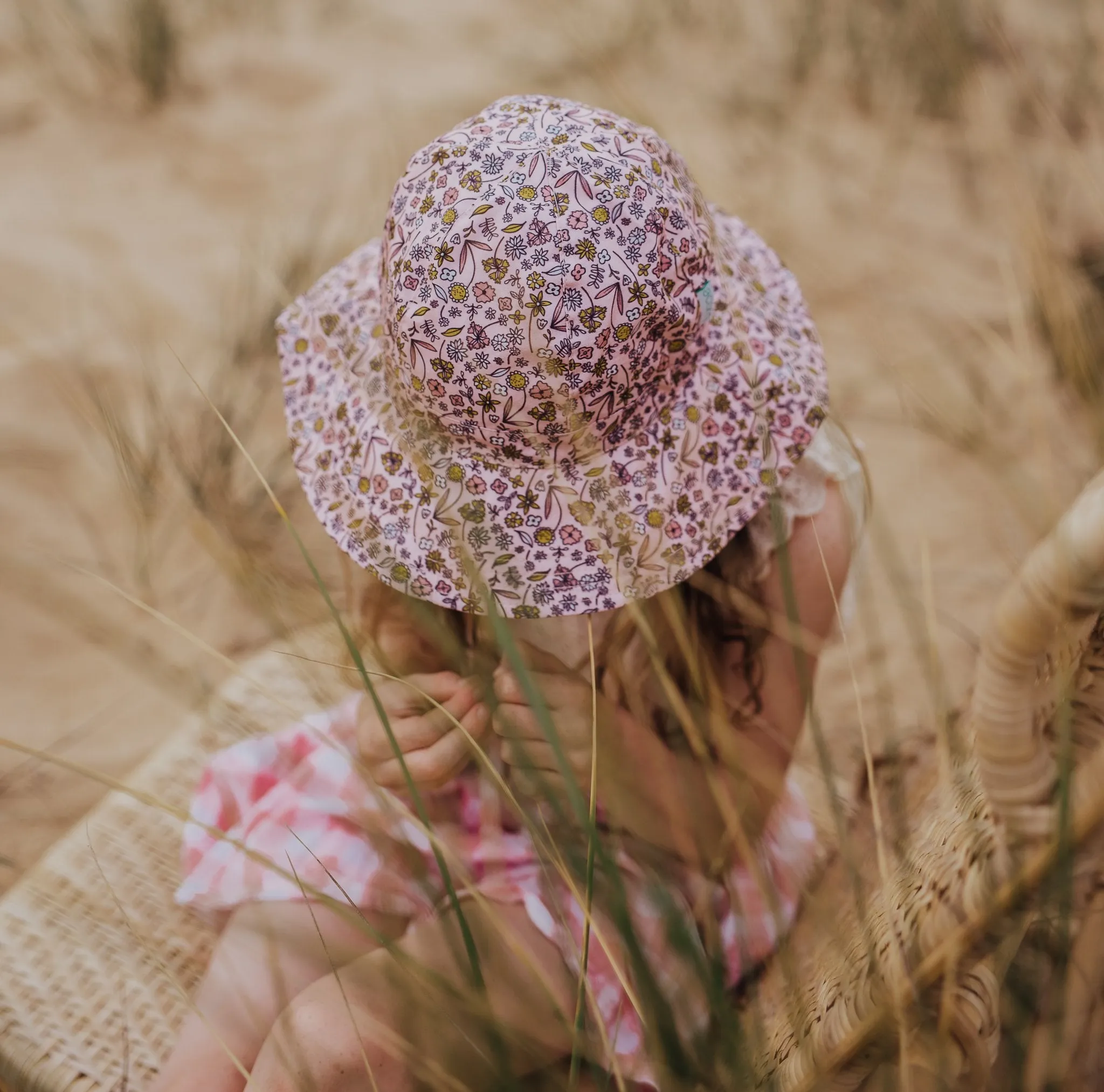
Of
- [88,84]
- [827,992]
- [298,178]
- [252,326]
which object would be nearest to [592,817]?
[827,992]

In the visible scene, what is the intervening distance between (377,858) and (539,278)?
0.61 metres

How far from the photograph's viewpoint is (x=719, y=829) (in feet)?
3.22

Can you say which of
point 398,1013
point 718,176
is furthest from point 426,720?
point 718,176

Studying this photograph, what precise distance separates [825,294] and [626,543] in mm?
1590

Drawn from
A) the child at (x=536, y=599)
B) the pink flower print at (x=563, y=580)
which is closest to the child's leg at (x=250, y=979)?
the child at (x=536, y=599)

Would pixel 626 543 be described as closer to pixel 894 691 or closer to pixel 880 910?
pixel 880 910

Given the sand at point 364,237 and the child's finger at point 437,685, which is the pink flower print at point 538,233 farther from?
the sand at point 364,237

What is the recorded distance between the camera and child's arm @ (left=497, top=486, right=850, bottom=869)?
755mm

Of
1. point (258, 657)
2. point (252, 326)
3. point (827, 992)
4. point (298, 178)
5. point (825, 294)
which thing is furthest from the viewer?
point (298, 178)

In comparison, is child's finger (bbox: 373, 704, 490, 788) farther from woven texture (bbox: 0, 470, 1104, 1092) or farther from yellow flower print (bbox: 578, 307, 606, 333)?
yellow flower print (bbox: 578, 307, 606, 333)

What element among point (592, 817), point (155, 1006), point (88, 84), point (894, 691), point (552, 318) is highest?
point (88, 84)

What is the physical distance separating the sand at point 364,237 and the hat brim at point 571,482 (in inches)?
14.1

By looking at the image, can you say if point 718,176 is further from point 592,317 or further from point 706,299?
point 592,317

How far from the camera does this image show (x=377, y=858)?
1067 mm
